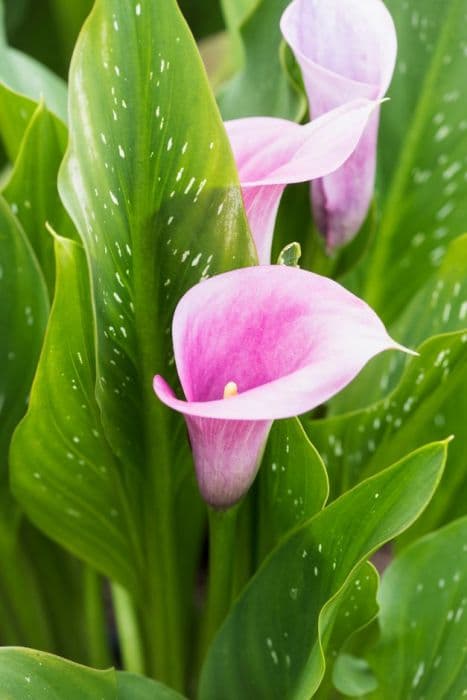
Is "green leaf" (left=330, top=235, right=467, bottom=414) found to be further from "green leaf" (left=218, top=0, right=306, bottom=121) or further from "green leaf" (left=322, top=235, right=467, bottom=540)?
"green leaf" (left=218, top=0, right=306, bottom=121)

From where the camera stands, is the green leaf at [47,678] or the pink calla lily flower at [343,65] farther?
the pink calla lily flower at [343,65]

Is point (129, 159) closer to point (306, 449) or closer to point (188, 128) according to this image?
point (188, 128)

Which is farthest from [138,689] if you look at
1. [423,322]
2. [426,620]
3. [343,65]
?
[343,65]

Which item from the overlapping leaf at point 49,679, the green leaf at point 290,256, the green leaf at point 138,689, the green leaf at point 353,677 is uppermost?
the green leaf at point 290,256

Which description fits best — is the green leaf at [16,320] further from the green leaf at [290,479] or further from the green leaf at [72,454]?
the green leaf at [290,479]

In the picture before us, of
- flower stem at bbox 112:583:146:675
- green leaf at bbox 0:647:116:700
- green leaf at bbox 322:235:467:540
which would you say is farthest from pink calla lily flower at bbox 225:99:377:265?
flower stem at bbox 112:583:146:675

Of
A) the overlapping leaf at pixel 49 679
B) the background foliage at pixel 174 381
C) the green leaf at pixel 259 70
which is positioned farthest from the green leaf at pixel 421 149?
the overlapping leaf at pixel 49 679
